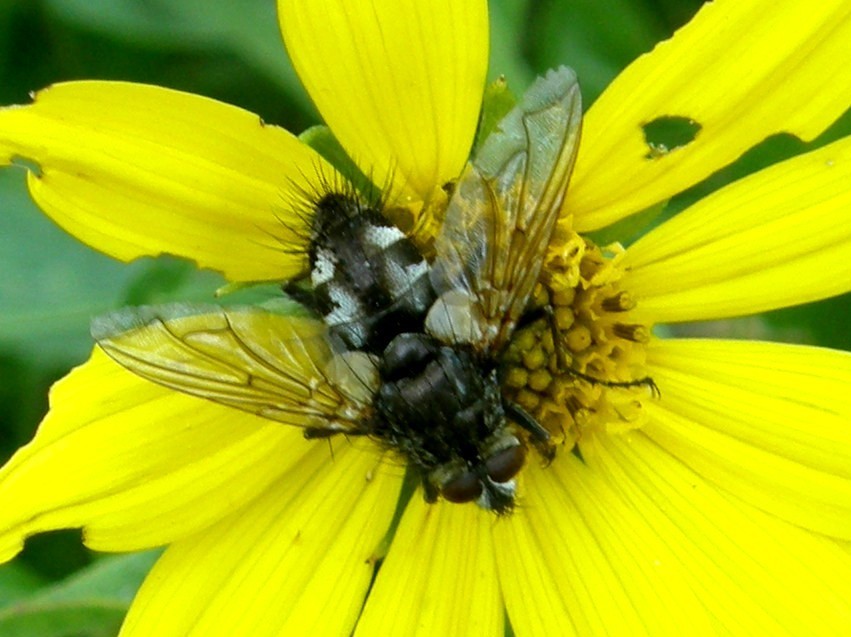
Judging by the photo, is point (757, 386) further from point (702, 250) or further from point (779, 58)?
point (779, 58)

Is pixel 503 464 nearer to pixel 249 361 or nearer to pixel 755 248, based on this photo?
pixel 249 361

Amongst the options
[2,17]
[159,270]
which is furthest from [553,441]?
[2,17]

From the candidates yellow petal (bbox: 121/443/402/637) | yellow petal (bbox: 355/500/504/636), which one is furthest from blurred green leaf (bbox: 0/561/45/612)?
yellow petal (bbox: 355/500/504/636)

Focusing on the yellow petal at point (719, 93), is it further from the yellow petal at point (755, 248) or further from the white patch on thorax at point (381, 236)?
the white patch on thorax at point (381, 236)

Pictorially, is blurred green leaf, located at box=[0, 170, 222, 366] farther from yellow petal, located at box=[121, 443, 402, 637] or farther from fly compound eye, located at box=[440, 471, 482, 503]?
fly compound eye, located at box=[440, 471, 482, 503]

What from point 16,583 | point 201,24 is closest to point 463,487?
point 16,583

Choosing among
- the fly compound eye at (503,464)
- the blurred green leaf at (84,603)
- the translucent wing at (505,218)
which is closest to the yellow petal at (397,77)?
the translucent wing at (505,218)

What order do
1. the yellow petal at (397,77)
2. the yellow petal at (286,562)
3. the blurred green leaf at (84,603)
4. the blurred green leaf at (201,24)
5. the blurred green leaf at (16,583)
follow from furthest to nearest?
the blurred green leaf at (201,24) → the blurred green leaf at (16,583) → the blurred green leaf at (84,603) → the yellow petal at (286,562) → the yellow petal at (397,77)
